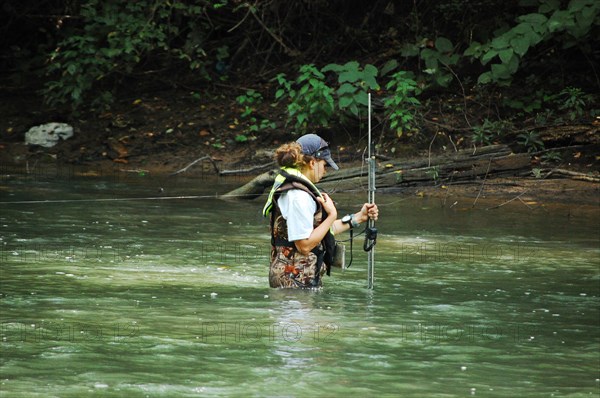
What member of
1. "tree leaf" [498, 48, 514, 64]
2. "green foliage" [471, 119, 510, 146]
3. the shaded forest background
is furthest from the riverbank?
"tree leaf" [498, 48, 514, 64]

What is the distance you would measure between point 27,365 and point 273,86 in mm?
14779

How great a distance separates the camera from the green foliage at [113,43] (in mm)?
20016

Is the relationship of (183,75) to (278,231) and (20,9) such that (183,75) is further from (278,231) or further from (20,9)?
(278,231)

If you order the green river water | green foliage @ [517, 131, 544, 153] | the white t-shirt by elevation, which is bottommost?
the green river water

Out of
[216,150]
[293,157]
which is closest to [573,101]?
[216,150]

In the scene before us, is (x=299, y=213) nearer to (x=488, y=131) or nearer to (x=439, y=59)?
(x=488, y=131)

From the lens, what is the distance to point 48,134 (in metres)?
20.1

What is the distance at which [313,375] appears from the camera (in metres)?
6.78

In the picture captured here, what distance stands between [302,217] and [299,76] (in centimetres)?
1068

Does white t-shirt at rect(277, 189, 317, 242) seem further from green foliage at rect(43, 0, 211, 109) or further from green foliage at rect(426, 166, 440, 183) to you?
green foliage at rect(43, 0, 211, 109)

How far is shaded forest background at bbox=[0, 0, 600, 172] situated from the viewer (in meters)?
17.6

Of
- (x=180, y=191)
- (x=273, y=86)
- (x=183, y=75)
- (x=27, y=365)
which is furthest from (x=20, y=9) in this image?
(x=27, y=365)

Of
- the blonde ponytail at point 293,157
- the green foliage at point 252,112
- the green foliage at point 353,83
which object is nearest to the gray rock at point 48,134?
the green foliage at point 252,112

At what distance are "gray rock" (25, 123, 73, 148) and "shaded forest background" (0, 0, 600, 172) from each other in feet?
0.70
